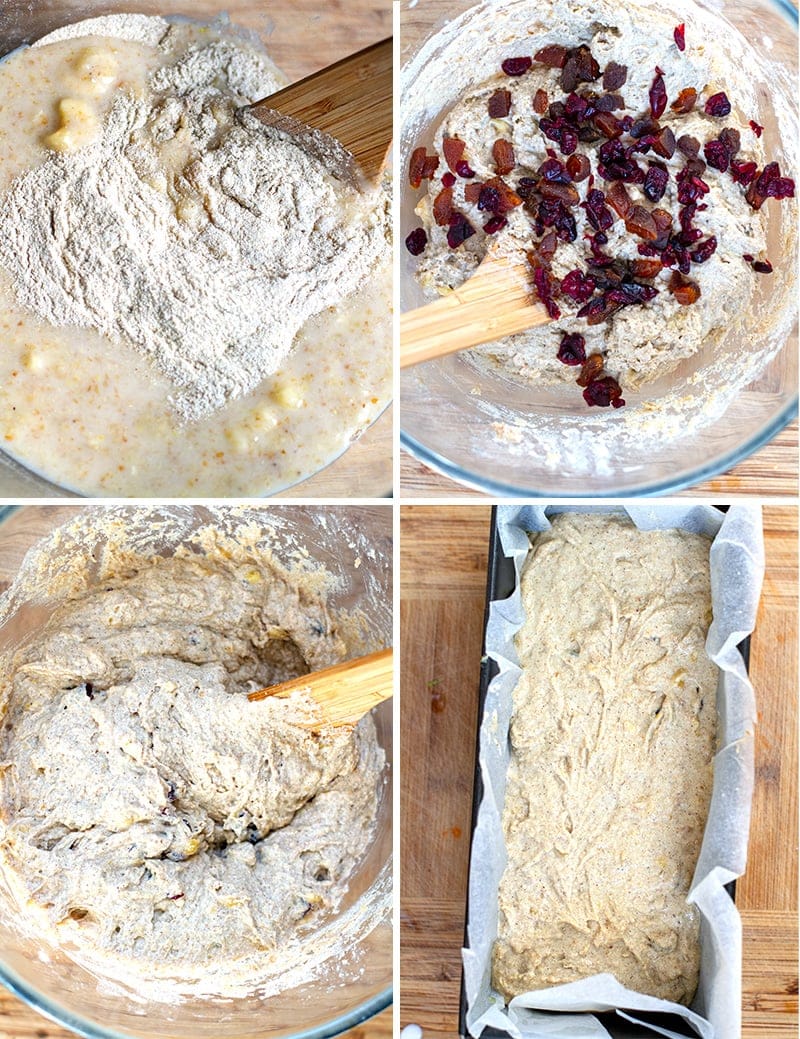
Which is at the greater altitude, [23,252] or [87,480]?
[23,252]

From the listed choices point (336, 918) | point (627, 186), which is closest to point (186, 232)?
point (627, 186)

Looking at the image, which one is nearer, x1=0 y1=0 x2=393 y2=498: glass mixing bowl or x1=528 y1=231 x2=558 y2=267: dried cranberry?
x1=528 y1=231 x2=558 y2=267: dried cranberry

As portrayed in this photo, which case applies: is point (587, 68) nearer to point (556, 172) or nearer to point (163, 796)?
point (556, 172)

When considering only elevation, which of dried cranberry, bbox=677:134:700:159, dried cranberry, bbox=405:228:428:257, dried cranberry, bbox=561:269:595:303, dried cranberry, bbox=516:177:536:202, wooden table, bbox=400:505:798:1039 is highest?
dried cranberry, bbox=516:177:536:202

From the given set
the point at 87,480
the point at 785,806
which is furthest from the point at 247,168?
the point at 785,806

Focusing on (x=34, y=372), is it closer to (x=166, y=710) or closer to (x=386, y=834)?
(x=166, y=710)

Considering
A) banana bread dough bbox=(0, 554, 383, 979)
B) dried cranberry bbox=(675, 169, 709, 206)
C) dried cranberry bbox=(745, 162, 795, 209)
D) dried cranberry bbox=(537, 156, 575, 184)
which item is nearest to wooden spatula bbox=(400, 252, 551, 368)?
dried cranberry bbox=(537, 156, 575, 184)

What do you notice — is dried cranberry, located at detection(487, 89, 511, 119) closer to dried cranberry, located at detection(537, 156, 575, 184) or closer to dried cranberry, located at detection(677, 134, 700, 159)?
dried cranberry, located at detection(537, 156, 575, 184)
